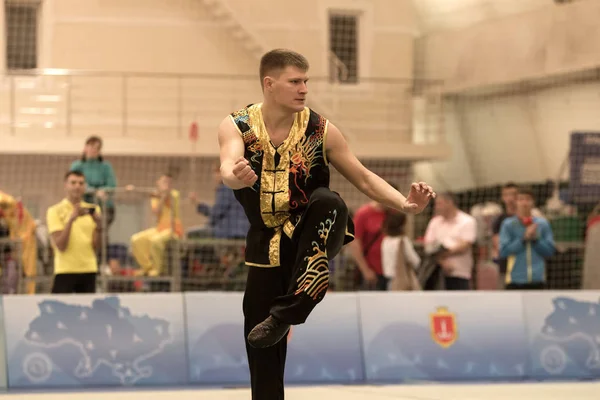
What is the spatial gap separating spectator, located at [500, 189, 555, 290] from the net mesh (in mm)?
2969

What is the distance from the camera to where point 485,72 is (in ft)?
71.2

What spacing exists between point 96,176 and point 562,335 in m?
5.35

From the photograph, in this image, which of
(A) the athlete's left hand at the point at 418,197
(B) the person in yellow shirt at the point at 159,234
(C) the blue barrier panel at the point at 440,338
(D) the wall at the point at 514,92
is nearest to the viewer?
(A) the athlete's left hand at the point at 418,197

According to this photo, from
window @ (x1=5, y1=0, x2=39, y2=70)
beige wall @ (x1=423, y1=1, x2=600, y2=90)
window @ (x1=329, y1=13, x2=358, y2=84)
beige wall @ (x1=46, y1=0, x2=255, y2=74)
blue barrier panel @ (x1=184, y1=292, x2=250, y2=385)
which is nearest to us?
blue barrier panel @ (x1=184, y1=292, x2=250, y2=385)

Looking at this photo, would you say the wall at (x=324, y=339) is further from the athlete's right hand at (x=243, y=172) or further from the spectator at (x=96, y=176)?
the athlete's right hand at (x=243, y=172)

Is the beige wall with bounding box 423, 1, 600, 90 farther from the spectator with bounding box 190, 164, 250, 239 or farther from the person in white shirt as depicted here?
the spectator with bounding box 190, 164, 250, 239

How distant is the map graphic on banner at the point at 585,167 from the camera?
15.0 meters

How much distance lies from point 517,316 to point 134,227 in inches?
199

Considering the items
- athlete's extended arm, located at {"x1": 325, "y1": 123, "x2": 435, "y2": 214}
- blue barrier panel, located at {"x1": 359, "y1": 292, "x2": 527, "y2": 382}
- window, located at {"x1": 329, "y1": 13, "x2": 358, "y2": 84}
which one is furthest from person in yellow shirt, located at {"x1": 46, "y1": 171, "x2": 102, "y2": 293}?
window, located at {"x1": 329, "y1": 13, "x2": 358, "y2": 84}

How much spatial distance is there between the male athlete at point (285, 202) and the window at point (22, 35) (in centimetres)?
1618

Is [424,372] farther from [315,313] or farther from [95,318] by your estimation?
[95,318]

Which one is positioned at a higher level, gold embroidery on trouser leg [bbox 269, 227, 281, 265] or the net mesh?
the net mesh

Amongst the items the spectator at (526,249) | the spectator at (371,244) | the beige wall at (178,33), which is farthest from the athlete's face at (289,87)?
the beige wall at (178,33)

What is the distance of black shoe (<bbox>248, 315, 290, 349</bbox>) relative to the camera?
528cm
